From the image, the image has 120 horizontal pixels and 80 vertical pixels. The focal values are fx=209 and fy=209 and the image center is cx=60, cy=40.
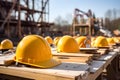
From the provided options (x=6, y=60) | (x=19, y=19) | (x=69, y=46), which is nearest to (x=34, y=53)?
(x=6, y=60)

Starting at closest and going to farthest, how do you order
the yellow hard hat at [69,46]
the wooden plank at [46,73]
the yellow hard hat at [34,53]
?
the wooden plank at [46,73] < the yellow hard hat at [34,53] < the yellow hard hat at [69,46]

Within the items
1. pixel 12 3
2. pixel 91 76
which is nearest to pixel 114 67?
pixel 91 76

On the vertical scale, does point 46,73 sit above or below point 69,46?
below

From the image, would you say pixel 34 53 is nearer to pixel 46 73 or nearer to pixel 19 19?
pixel 46 73

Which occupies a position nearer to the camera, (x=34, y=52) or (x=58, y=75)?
(x=58, y=75)

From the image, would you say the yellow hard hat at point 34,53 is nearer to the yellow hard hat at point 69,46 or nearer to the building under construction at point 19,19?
the yellow hard hat at point 69,46

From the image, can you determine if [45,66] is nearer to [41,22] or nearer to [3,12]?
[3,12]

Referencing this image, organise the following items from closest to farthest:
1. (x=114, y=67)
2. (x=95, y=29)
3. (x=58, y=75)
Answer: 1. (x=58, y=75)
2. (x=114, y=67)
3. (x=95, y=29)

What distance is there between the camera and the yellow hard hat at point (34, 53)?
3489 millimetres

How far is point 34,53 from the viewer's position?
3.51 meters

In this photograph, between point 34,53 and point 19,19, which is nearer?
point 34,53

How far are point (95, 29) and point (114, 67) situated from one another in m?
20.7

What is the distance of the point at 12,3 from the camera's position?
23500 millimetres

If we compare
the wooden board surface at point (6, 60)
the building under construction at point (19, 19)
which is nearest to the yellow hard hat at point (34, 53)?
the wooden board surface at point (6, 60)
